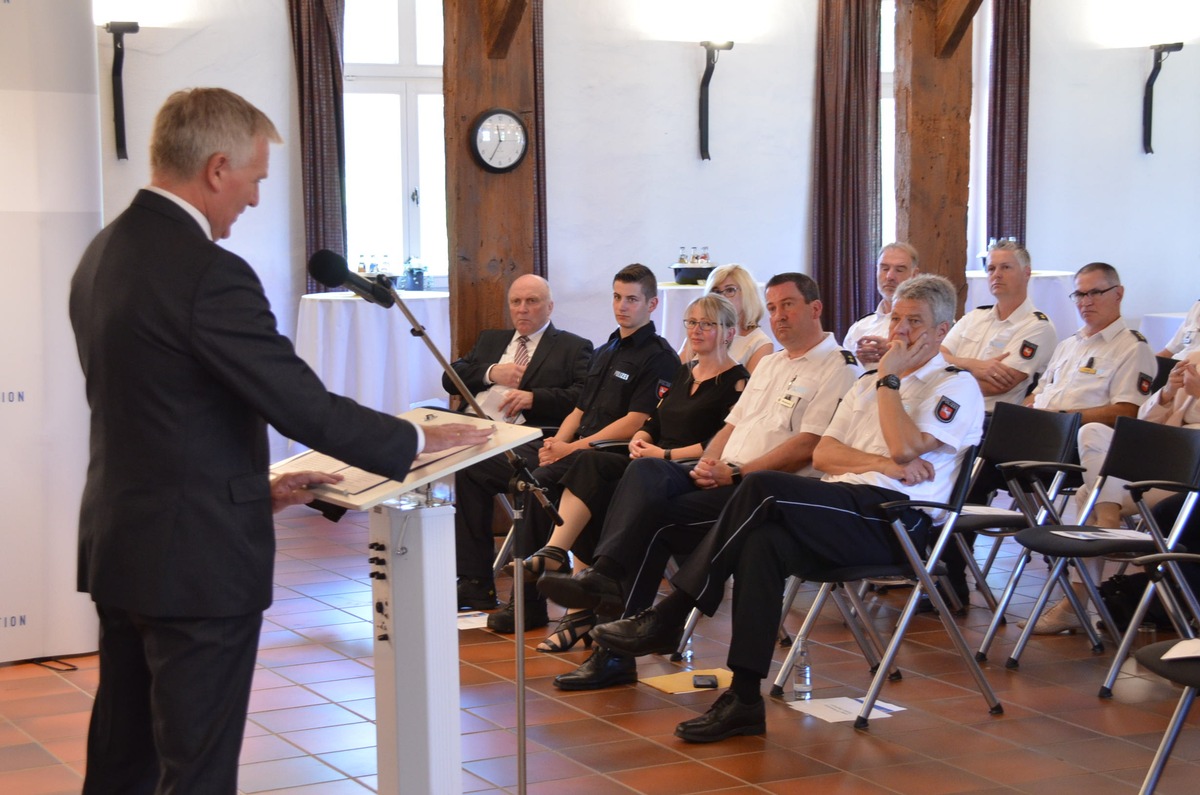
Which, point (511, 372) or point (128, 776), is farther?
point (511, 372)

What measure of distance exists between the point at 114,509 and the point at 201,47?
702cm

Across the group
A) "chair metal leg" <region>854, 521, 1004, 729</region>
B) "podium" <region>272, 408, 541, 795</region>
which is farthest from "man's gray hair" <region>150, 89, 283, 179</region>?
"chair metal leg" <region>854, 521, 1004, 729</region>

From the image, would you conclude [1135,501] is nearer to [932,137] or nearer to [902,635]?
[902,635]

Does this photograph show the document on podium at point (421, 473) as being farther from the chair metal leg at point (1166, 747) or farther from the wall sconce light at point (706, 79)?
the wall sconce light at point (706, 79)

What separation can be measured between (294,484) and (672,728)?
5.62ft

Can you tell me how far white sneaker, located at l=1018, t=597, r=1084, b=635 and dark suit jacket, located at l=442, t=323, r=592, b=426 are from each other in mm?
2088

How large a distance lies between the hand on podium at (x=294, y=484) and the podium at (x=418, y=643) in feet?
0.58

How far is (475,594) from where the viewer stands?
16.7 feet

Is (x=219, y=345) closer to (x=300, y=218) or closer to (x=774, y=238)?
(x=300, y=218)

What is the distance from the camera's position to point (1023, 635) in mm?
4309

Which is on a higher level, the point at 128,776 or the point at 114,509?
the point at 114,509

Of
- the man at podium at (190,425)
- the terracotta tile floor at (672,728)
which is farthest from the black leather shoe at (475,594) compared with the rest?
the man at podium at (190,425)

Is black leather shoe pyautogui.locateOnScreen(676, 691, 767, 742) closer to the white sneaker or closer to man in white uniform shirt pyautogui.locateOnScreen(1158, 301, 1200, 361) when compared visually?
the white sneaker

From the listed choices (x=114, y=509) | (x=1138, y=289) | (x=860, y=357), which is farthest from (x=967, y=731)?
(x=1138, y=289)
